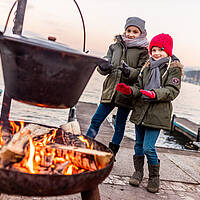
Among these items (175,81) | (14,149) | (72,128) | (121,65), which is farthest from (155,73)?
(14,149)

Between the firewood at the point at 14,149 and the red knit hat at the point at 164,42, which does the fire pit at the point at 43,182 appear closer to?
the firewood at the point at 14,149

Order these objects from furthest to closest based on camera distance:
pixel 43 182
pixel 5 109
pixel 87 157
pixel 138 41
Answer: pixel 138 41
pixel 5 109
pixel 87 157
pixel 43 182

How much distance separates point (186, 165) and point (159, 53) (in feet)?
7.40

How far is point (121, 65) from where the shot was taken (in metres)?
3.53

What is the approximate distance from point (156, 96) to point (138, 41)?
0.96m

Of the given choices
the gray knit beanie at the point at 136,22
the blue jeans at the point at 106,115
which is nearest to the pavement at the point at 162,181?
the blue jeans at the point at 106,115

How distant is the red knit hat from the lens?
10.1ft

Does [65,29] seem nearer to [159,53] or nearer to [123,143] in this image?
[159,53]

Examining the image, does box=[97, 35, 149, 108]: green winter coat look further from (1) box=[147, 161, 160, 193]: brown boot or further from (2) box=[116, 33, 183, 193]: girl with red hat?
(1) box=[147, 161, 160, 193]: brown boot

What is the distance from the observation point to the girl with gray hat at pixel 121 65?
11.3ft

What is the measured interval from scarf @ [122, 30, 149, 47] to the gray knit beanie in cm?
8

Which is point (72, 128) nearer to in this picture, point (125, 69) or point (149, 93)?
point (149, 93)

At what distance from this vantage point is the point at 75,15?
243 centimetres

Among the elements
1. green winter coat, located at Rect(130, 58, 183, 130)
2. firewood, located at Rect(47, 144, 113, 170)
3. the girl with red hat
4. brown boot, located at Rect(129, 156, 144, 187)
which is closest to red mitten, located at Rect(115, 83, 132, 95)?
the girl with red hat
